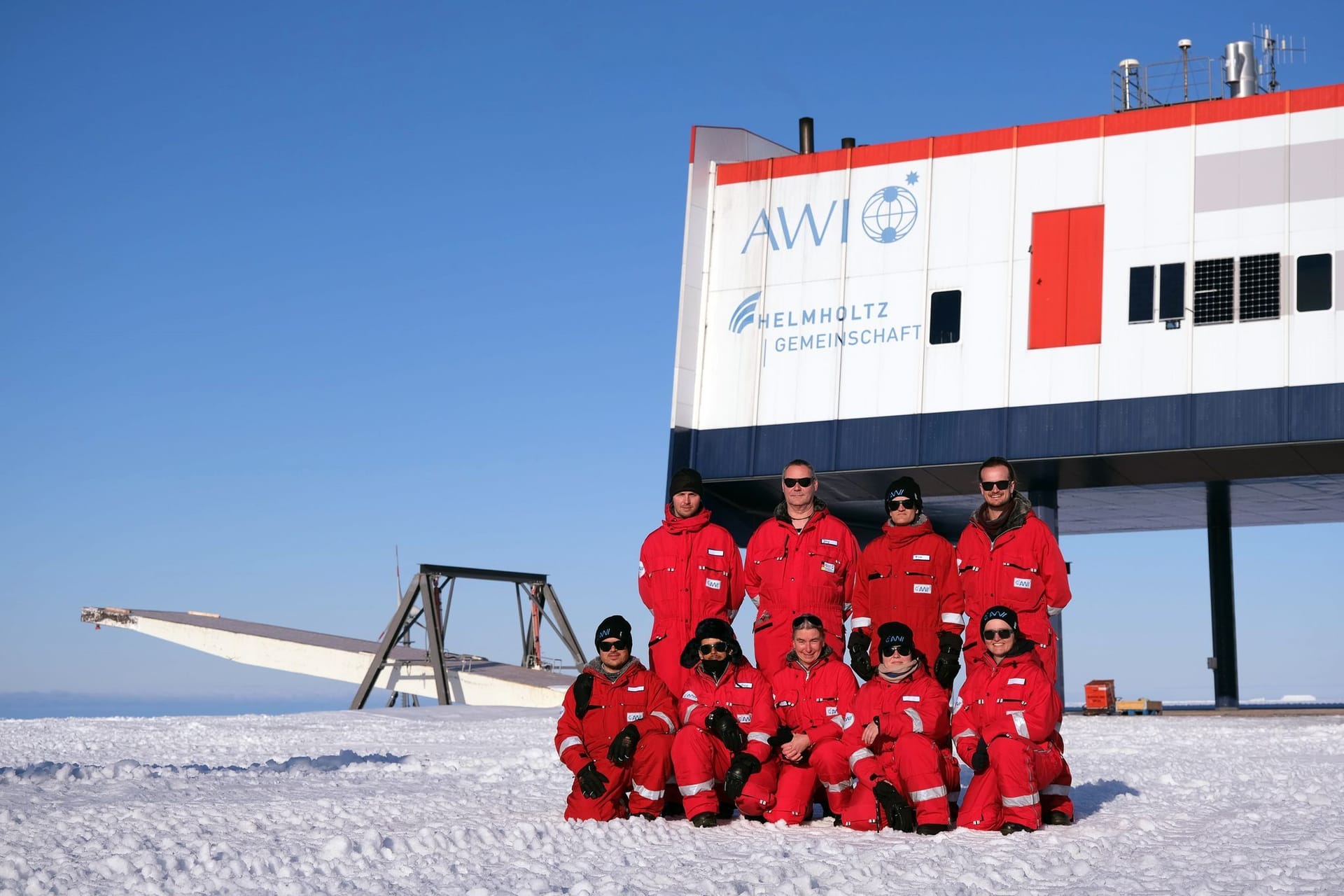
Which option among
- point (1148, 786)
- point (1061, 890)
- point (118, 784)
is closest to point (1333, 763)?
point (1148, 786)

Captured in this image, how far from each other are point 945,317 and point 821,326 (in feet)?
6.92

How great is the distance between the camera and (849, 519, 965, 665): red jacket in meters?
8.47

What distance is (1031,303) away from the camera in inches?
862

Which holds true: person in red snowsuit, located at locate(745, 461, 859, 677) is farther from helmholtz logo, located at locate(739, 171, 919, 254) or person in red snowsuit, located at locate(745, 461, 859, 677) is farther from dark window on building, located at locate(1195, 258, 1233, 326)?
helmholtz logo, located at locate(739, 171, 919, 254)

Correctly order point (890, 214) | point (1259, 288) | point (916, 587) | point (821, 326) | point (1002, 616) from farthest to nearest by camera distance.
Result: point (821, 326) → point (890, 214) → point (1259, 288) → point (916, 587) → point (1002, 616)

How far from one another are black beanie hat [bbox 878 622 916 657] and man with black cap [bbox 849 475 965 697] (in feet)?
1.92

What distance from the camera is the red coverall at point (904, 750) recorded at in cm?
730

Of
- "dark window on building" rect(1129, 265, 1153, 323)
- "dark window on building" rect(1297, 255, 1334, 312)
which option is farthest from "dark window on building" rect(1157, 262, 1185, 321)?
"dark window on building" rect(1297, 255, 1334, 312)

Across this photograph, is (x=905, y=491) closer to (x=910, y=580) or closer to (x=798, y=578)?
(x=910, y=580)

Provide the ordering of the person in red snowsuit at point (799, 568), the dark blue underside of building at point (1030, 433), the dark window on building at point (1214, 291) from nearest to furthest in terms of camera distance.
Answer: the person in red snowsuit at point (799, 568), the dark blue underside of building at point (1030, 433), the dark window on building at point (1214, 291)

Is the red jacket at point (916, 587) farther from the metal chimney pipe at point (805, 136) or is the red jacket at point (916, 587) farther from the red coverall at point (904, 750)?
the metal chimney pipe at point (805, 136)

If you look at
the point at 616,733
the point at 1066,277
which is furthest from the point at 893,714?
the point at 1066,277

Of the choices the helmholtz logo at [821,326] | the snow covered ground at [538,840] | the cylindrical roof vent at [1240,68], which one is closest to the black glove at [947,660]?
the snow covered ground at [538,840]

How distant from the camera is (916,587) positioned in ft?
27.9
